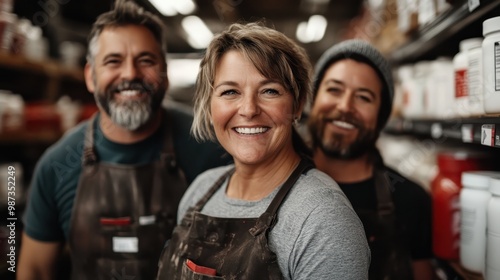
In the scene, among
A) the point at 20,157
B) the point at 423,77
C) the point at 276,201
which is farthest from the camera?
the point at 20,157

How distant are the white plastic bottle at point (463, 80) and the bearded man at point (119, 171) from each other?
40.6 inches

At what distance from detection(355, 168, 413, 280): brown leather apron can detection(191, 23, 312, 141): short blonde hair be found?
55cm

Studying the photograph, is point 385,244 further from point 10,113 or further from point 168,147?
point 10,113

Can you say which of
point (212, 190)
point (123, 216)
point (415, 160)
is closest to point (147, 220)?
point (123, 216)

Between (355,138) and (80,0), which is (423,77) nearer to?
(355,138)

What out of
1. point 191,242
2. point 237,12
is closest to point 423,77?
point 191,242

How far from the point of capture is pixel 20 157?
10.6 feet

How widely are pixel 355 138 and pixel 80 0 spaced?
12.5 ft

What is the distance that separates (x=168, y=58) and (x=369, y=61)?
1.87 meters

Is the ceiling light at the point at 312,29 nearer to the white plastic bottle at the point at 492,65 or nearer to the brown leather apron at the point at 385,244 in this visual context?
the brown leather apron at the point at 385,244

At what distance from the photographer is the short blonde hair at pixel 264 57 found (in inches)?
48.4

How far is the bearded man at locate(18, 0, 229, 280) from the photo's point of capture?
1.74 m

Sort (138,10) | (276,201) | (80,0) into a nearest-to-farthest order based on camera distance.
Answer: (276,201) → (138,10) → (80,0)

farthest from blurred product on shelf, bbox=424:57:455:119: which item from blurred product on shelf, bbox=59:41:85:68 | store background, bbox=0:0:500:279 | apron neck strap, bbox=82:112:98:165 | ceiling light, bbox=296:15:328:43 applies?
ceiling light, bbox=296:15:328:43
